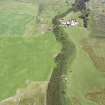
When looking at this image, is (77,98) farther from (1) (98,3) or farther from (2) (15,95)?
(1) (98,3)

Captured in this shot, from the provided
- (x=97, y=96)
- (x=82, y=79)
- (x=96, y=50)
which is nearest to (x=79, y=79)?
(x=82, y=79)

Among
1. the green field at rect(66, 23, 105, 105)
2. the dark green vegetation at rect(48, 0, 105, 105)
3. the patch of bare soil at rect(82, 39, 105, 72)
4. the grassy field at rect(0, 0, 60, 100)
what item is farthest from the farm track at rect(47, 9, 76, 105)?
the patch of bare soil at rect(82, 39, 105, 72)

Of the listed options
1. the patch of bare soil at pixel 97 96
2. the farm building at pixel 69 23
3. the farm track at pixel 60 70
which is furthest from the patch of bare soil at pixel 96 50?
the farm building at pixel 69 23

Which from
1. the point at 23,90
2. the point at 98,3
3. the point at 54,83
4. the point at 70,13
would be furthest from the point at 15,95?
the point at 98,3

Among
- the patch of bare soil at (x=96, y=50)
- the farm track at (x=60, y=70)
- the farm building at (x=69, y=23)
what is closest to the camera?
the farm track at (x=60, y=70)

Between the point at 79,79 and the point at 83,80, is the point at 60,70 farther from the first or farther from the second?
the point at 83,80

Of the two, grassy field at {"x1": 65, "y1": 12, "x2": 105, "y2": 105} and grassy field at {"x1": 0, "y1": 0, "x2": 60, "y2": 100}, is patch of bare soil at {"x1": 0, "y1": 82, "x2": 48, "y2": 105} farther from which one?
grassy field at {"x1": 65, "y1": 12, "x2": 105, "y2": 105}

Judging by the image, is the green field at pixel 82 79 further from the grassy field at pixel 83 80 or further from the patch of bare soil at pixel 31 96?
the patch of bare soil at pixel 31 96
